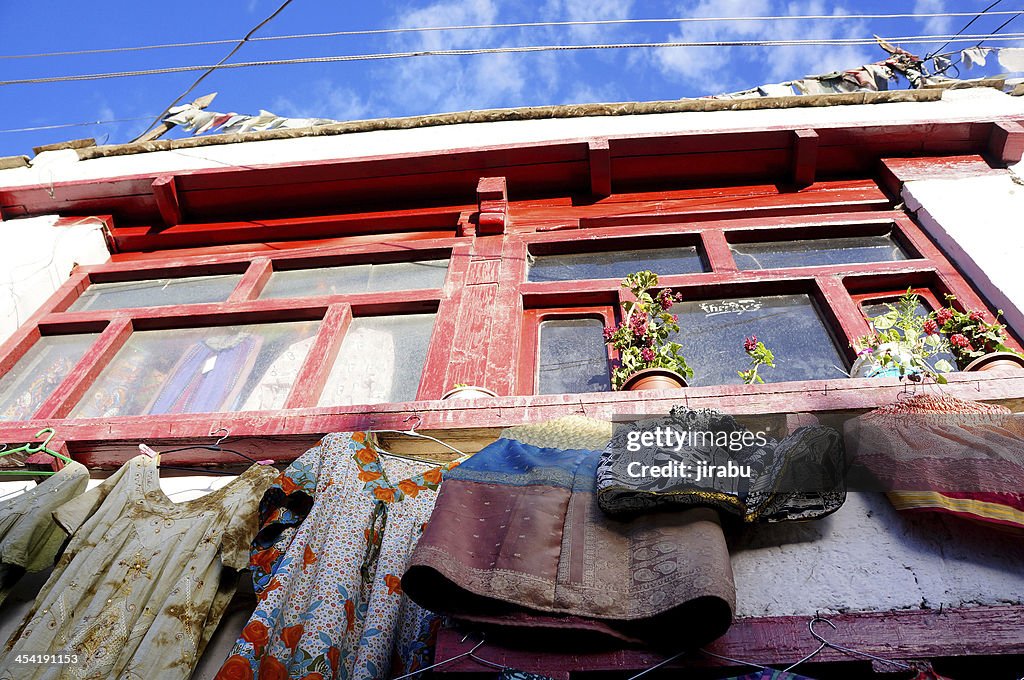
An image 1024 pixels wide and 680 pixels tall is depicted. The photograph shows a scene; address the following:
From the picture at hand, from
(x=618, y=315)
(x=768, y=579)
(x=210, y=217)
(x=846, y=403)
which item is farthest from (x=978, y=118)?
(x=210, y=217)

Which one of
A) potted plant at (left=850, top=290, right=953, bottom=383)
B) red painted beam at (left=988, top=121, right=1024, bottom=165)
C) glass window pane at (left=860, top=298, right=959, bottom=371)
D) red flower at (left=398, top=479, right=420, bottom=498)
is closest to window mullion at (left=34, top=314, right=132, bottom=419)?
red flower at (left=398, top=479, right=420, bottom=498)

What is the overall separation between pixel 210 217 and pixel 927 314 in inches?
217

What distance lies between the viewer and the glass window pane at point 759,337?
4.29 metres

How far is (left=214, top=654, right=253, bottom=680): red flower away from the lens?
2234 millimetres

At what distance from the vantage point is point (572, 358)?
15.3 feet

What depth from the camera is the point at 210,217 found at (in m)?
6.66

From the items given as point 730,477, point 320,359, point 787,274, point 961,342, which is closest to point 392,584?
point 730,477

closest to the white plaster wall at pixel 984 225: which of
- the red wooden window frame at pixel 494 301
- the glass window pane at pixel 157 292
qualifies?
the red wooden window frame at pixel 494 301

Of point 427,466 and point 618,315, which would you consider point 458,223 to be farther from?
point 427,466

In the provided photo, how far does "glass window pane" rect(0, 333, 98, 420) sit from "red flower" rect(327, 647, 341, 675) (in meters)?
3.43

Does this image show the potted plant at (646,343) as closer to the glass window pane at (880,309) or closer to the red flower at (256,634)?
the glass window pane at (880,309)

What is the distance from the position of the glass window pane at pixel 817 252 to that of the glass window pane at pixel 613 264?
36 centimetres

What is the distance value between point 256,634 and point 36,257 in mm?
4811

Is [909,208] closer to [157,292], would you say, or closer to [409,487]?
[409,487]
